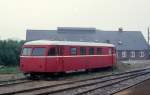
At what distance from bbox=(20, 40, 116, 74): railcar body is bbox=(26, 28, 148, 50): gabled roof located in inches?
2073

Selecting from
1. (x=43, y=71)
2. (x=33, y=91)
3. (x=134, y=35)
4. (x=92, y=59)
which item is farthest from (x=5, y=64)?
(x=134, y=35)

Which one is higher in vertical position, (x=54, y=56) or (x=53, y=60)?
(x=54, y=56)

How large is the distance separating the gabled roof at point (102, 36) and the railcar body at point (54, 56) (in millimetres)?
52645

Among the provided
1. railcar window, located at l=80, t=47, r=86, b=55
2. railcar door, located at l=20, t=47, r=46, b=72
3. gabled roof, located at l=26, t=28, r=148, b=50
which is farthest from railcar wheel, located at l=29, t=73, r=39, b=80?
gabled roof, located at l=26, t=28, r=148, b=50

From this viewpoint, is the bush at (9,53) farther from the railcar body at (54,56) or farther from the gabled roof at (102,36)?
the gabled roof at (102,36)

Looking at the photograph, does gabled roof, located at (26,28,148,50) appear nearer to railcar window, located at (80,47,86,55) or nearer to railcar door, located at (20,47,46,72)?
railcar window, located at (80,47,86,55)

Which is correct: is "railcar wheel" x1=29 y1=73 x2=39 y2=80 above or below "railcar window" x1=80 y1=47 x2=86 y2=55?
below

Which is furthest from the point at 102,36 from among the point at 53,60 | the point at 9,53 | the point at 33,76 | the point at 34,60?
the point at 34,60

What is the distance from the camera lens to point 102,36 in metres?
88.4

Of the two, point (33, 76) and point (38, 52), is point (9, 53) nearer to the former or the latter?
point (33, 76)

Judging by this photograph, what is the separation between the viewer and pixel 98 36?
88.6m

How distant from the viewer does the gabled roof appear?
8619 centimetres

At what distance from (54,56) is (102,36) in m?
61.0

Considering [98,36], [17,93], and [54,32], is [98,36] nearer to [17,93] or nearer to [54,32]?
[54,32]
